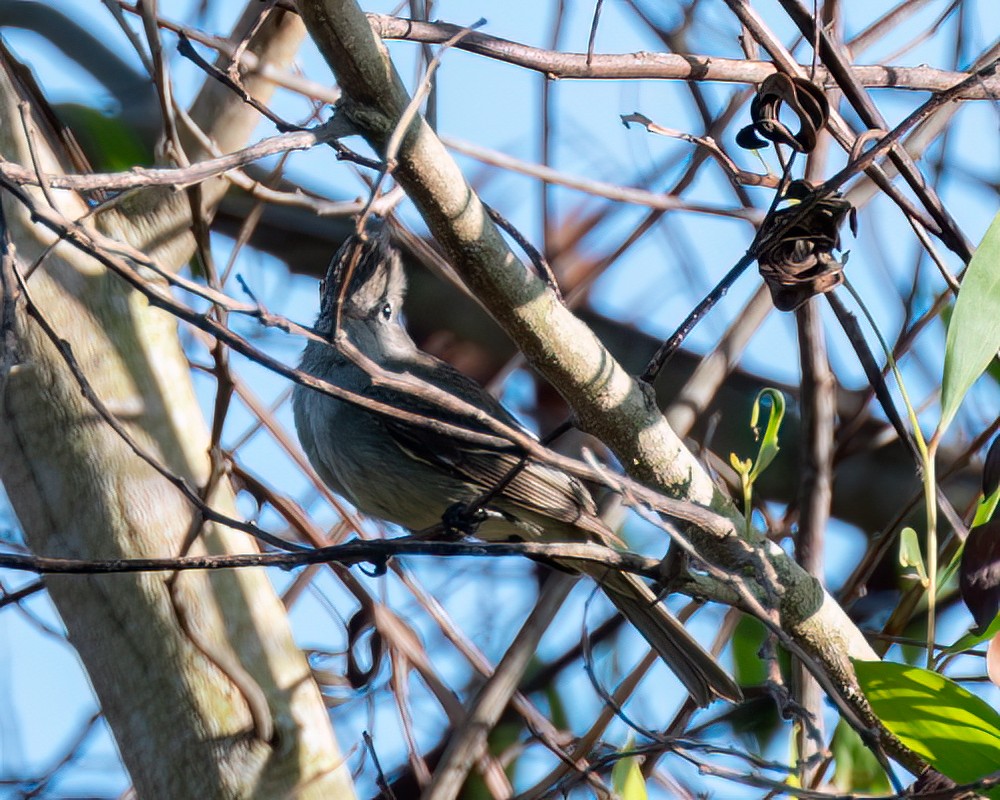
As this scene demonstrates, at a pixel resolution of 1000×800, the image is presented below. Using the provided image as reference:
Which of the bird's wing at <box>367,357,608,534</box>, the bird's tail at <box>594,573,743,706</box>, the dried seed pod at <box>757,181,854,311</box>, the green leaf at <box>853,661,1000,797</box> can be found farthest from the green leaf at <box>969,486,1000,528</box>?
the bird's wing at <box>367,357,608,534</box>

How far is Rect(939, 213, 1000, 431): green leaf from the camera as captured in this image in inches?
74.0

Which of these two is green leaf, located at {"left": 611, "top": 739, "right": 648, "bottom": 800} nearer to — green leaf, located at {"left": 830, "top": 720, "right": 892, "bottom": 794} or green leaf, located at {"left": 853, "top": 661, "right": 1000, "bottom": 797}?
green leaf, located at {"left": 830, "top": 720, "right": 892, "bottom": 794}

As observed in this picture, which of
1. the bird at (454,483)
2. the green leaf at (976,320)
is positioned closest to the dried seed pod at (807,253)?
the green leaf at (976,320)

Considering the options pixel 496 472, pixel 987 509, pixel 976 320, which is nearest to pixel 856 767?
pixel 987 509

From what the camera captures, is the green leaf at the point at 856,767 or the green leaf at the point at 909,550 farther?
the green leaf at the point at 856,767

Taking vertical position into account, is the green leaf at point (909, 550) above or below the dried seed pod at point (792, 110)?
below

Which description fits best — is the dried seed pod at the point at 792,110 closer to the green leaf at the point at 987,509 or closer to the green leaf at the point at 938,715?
the green leaf at the point at 987,509

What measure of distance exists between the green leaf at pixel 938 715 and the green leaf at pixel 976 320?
1.56 feet

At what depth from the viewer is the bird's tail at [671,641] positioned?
2793 mm

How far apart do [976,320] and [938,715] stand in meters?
0.61

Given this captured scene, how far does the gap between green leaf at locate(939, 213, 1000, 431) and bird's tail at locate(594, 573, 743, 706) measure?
1.05 m

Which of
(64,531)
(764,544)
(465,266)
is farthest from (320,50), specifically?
(64,531)

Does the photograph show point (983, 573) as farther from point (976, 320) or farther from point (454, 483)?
point (454, 483)

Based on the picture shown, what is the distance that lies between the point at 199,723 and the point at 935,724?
1431mm
